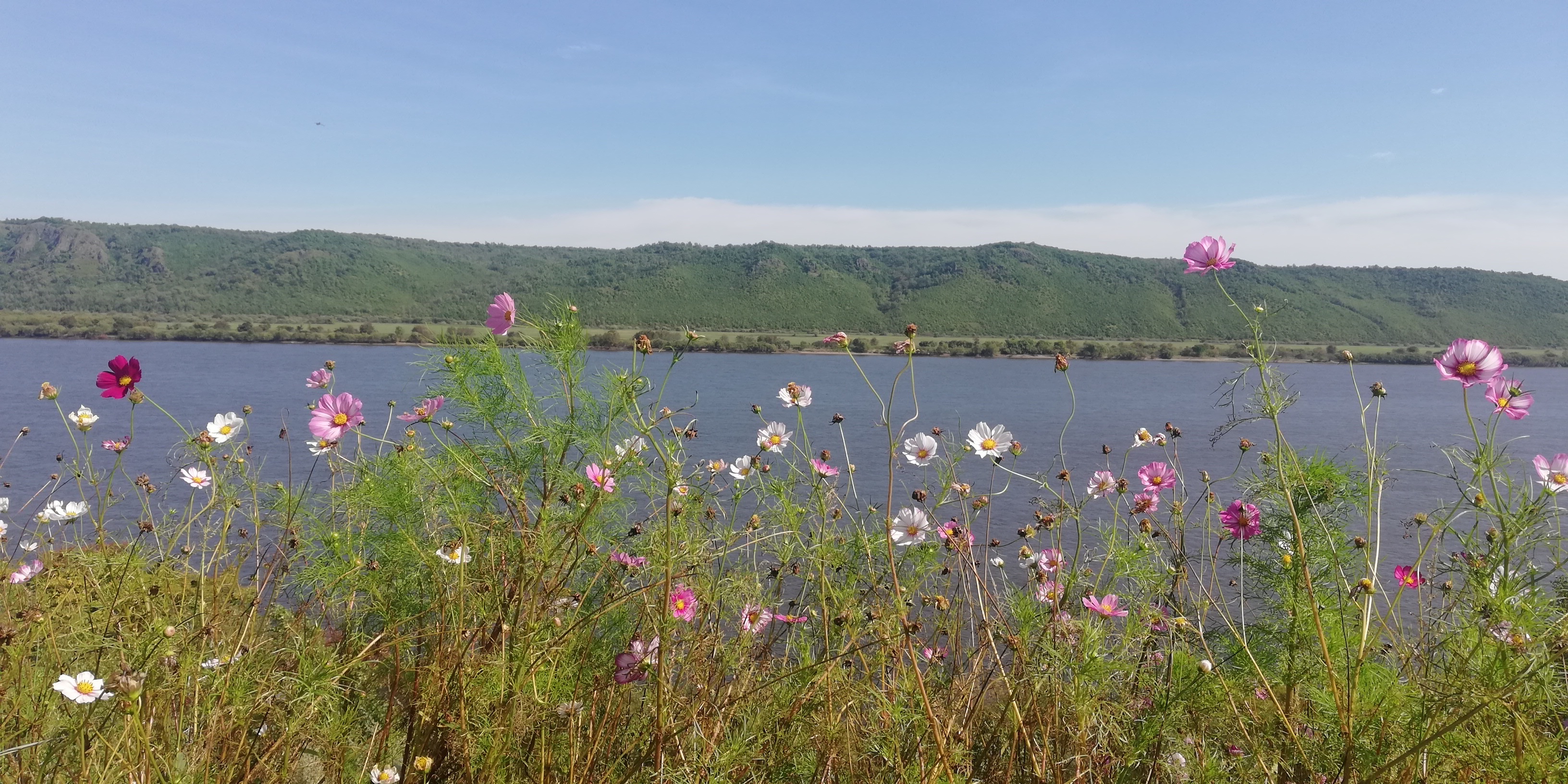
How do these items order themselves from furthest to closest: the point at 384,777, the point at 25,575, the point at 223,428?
1. the point at 25,575
2. the point at 223,428
3. the point at 384,777

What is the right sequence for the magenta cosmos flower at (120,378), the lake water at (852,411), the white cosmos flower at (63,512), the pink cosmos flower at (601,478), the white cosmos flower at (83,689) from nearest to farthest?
the white cosmos flower at (83,689), the pink cosmos flower at (601,478), the magenta cosmos flower at (120,378), the white cosmos flower at (63,512), the lake water at (852,411)

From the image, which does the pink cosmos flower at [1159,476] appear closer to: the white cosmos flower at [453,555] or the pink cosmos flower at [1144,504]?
the pink cosmos flower at [1144,504]

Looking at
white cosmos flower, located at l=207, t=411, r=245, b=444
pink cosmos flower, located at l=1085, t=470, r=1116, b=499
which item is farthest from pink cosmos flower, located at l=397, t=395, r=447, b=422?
pink cosmos flower, located at l=1085, t=470, r=1116, b=499

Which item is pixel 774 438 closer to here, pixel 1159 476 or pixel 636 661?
pixel 636 661

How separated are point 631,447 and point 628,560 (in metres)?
0.57

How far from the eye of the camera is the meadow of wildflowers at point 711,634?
1.67m

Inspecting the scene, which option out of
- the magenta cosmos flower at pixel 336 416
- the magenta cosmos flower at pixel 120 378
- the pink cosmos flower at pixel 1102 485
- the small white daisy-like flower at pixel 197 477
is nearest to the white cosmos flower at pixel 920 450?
the pink cosmos flower at pixel 1102 485

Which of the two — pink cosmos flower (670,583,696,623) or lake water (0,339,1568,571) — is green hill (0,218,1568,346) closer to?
lake water (0,339,1568,571)

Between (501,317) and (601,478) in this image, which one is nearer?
(601,478)

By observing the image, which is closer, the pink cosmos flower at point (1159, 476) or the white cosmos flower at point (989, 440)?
the white cosmos flower at point (989, 440)

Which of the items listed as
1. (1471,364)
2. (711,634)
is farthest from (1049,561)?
(1471,364)

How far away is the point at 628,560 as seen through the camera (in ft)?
7.20

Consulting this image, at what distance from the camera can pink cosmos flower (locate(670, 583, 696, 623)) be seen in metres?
1.92

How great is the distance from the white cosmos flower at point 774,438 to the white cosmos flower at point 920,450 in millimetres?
380
